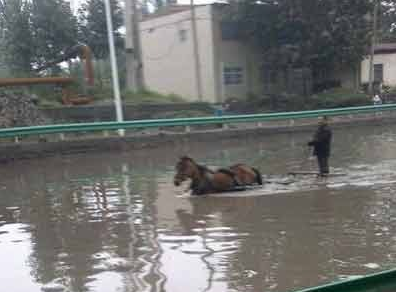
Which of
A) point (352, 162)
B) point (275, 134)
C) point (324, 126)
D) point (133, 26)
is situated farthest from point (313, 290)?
point (133, 26)

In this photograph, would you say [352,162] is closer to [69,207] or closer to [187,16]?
[69,207]

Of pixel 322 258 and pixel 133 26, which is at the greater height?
pixel 133 26

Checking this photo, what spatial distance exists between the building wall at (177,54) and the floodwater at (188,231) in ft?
72.3

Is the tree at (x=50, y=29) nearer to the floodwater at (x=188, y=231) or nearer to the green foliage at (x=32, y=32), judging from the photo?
the green foliage at (x=32, y=32)

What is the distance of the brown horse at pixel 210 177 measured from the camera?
11.6 meters

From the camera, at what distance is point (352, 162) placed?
15.8 m

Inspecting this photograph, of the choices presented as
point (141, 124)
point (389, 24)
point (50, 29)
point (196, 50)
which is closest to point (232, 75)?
point (196, 50)

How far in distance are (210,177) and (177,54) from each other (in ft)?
91.7

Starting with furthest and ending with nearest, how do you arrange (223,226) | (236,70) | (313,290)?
(236,70), (223,226), (313,290)

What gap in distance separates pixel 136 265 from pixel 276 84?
112 ft

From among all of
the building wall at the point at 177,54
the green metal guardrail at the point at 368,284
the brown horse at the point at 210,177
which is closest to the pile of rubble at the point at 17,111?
the brown horse at the point at 210,177

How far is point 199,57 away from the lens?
3744 cm

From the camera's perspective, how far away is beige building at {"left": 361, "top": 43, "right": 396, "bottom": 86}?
44250 millimetres

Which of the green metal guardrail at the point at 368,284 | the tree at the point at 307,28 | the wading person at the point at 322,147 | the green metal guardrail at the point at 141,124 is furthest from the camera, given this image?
the tree at the point at 307,28
